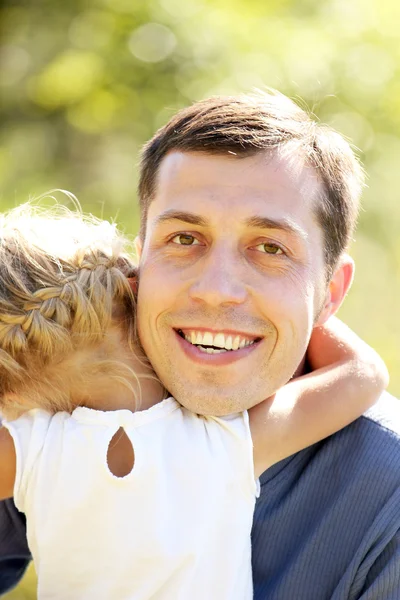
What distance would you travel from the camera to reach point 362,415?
2.77 metres

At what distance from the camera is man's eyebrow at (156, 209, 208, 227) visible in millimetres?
2385

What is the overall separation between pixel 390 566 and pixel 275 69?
2.94 meters

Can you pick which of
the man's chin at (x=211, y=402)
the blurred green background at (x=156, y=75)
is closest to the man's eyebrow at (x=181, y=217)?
the man's chin at (x=211, y=402)

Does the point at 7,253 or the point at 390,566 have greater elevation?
the point at 7,253

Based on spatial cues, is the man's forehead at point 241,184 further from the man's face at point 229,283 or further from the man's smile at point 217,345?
the man's smile at point 217,345

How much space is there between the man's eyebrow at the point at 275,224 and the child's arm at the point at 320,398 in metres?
0.48

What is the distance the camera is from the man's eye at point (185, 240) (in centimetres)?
244

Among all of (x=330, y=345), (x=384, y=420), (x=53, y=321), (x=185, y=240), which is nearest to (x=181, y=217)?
(x=185, y=240)

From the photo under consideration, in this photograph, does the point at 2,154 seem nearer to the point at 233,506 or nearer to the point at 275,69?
the point at 275,69

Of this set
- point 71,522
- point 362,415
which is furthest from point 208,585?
point 362,415

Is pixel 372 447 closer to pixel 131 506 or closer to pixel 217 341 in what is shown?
pixel 217 341

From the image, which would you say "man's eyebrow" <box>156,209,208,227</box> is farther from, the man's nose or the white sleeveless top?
the white sleeveless top

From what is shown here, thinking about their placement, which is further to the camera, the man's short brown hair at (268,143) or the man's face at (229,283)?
the man's short brown hair at (268,143)

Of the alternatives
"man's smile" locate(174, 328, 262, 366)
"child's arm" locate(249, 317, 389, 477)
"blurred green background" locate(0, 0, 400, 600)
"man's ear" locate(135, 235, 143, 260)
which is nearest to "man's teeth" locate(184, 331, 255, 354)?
"man's smile" locate(174, 328, 262, 366)
